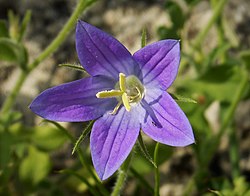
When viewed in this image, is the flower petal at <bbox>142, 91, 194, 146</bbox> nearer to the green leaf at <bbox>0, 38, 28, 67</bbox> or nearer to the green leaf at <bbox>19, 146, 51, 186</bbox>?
the green leaf at <bbox>0, 38, 28, 67</bbox>

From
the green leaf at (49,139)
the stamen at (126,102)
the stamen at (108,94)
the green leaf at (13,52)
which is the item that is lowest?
the green leaf at (49,139)

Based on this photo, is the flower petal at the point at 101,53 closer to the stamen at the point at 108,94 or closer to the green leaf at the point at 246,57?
the stamen at the point at 108,94

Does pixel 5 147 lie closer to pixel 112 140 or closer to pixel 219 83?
pixel 112 140

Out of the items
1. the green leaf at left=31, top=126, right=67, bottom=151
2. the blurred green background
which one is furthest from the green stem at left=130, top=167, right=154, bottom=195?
the green leaf at left=31, top=126, right=67, bottom=151

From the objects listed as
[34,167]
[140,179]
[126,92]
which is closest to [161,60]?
[126,92]

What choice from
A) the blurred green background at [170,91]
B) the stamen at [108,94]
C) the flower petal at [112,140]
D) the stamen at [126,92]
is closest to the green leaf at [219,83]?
the blurred green background at [170,91]

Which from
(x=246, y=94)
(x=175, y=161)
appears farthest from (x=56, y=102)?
(x=175, y=161)

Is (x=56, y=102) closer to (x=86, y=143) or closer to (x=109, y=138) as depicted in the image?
(x=109, y=138)
